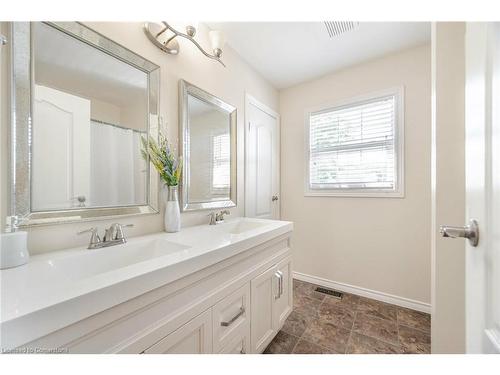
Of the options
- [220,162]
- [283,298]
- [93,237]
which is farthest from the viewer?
[220,162]

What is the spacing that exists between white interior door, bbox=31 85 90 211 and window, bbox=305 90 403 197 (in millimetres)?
2052

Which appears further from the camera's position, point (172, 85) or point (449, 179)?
point (172, 85)

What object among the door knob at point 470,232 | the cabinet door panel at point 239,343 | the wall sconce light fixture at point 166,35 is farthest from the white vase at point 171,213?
the door knob at point 470,232

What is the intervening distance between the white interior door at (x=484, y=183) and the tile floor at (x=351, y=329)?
1105 millimetres

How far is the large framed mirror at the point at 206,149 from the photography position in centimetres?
134

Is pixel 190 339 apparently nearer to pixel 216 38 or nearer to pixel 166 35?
pixel 166 35

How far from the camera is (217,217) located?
155 cm

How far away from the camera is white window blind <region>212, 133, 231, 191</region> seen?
1602 mm

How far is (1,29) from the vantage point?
70 centimetres

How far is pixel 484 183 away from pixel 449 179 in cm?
64

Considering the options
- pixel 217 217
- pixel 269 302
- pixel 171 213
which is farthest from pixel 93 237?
pixel 269 302

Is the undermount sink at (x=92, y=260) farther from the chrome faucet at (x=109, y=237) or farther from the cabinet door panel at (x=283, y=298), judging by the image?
the cabinet door panel at (x=283, y=298)
